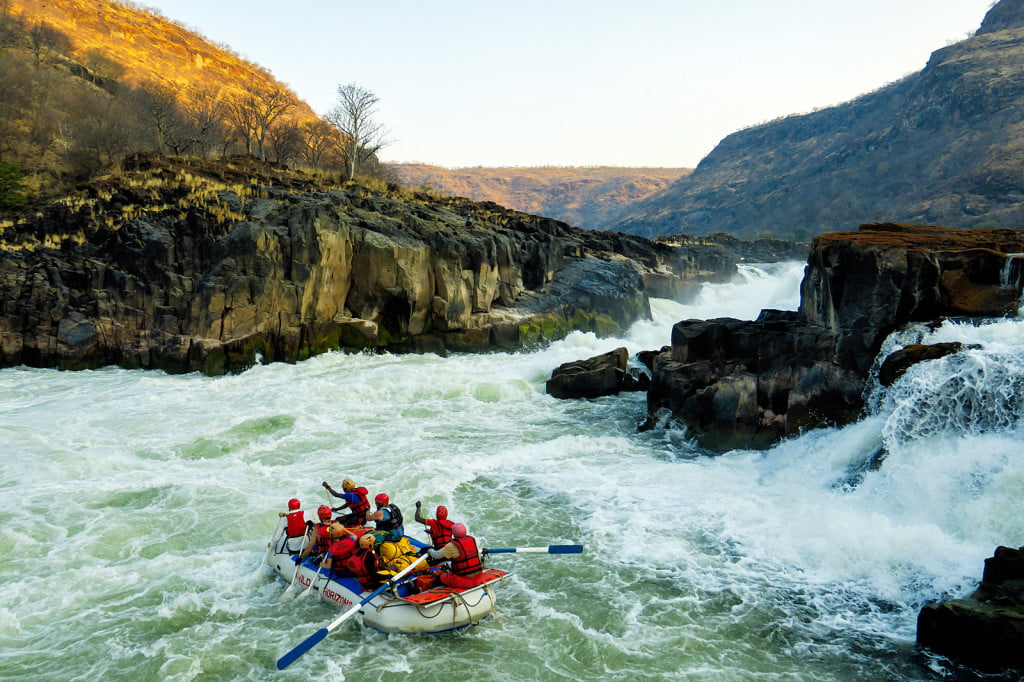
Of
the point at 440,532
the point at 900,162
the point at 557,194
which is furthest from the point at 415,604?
the point at 557,194

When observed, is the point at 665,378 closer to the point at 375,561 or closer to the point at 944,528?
the point at 944,528

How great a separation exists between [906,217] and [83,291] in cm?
7786

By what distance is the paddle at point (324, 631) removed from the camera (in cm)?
720

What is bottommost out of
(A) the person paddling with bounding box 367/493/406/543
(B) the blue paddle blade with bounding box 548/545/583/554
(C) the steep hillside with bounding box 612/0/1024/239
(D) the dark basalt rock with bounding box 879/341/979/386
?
(B) the blue paddle blade with bounding box 548/545/583/554

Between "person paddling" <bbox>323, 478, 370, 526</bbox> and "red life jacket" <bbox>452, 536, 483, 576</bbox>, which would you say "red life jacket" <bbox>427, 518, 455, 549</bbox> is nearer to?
"red life jacket" <bbox>452, 536, 483, 576</bbox>

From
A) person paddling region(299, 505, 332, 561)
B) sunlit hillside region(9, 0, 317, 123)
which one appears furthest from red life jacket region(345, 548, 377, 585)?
sunlit hillside region(9, 0, 317, 123)

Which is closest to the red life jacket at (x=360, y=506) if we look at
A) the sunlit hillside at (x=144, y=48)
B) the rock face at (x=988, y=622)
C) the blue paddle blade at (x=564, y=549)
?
the blue paddle blade at (x=564, y=549)

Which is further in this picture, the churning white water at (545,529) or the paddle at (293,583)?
the paddle at (293,583)

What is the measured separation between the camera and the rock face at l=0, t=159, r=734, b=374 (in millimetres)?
21484

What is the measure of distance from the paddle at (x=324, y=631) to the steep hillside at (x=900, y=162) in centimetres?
6871

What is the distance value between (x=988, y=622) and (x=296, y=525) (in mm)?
8968

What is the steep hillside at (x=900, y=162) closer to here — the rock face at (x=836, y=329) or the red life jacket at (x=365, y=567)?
the rock face at (x=836, y=329)

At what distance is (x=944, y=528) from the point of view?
9.78 m

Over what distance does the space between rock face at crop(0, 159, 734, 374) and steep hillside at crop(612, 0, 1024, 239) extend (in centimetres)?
5712
